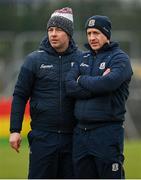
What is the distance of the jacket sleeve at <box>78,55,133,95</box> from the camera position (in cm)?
A: 777

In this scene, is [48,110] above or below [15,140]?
above

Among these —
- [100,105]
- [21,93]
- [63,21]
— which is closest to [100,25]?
[63,21]

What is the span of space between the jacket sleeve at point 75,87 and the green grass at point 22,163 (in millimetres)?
4806

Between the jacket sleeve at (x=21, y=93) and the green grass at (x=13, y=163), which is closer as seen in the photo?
the jacket sleeve at (x=21, y=93)

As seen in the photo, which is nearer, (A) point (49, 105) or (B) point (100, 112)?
(B) point (100, 112)

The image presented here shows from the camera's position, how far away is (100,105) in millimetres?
7805

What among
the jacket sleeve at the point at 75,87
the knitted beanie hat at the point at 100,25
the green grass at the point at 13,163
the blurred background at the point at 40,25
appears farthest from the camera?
the blurred background at the point at 40,25

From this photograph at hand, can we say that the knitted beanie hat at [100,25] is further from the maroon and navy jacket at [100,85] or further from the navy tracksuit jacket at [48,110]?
the navy tracksuit jacket at [48,110]

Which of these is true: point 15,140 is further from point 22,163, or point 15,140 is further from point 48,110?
point 22,163

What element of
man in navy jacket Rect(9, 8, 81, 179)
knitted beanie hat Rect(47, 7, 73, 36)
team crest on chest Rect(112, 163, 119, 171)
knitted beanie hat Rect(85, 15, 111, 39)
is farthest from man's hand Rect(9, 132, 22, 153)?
knitted beanie hat Rect(85, 15, 111, 39)

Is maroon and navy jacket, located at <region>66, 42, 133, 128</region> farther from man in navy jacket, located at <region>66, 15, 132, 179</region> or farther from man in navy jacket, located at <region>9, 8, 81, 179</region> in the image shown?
man in navy jacket, located at <region>9, 8, 81, 179</region>

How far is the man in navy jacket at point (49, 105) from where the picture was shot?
8.17m

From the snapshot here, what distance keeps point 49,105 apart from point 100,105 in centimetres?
61

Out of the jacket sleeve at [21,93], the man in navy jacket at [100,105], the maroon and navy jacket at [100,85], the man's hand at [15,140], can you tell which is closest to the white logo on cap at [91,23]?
the man in navy jacket at [100,105]
